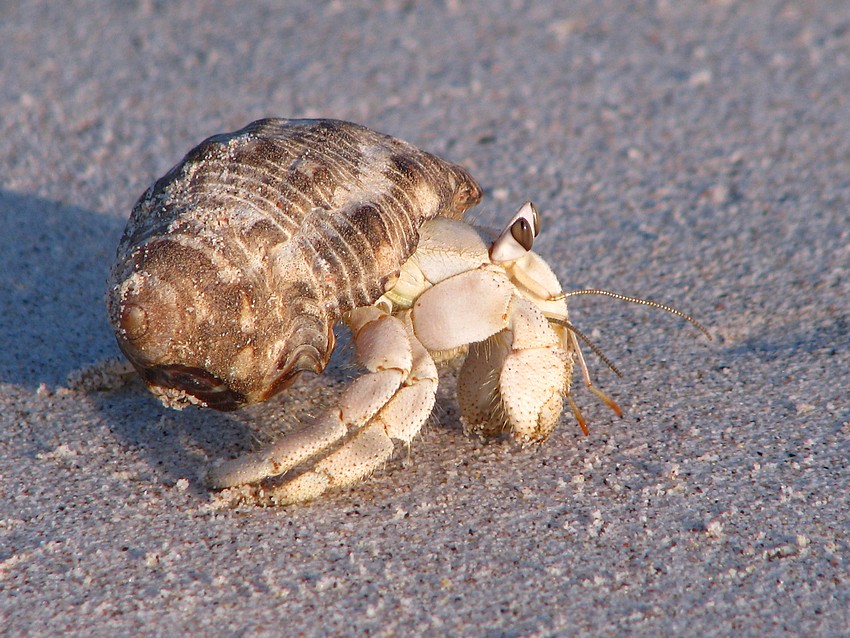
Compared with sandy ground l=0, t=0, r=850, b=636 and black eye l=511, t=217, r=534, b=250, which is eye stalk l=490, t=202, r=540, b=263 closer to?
black eye l=511, t=217, r=534, b=250

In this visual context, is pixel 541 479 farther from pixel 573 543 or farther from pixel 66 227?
pixel 66 227

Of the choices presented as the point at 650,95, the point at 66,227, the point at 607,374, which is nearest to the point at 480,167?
the point at 650,95

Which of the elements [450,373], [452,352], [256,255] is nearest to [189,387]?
[256,255]

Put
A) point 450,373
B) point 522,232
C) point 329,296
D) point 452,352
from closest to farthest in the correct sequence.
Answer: point 329,296 → point 522,232 → point 452,352 → point 450,373

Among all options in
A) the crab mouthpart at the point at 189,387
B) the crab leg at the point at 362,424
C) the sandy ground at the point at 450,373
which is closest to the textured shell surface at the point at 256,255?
the crab mouthpart at the point at 189,387

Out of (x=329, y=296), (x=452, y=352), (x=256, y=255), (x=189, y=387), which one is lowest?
(x=452, y=352)

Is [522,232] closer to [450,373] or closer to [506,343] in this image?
[506,343]

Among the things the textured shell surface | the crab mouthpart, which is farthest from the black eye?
the crab mouthpart
